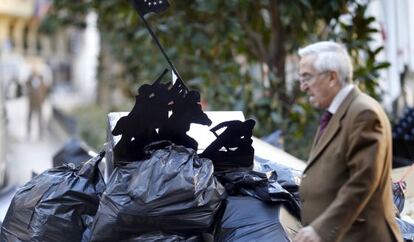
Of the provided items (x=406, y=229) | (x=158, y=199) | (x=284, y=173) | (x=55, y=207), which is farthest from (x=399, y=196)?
(x=55, y=207)

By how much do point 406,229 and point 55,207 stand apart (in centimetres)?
188

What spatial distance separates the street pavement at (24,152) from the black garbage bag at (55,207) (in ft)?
3.83

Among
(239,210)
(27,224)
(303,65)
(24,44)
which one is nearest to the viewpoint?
(303,65)

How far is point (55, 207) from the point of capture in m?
4.03

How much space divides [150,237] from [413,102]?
10497 mm

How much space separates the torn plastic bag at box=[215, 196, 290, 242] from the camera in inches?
145

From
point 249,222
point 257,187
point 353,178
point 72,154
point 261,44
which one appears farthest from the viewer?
point 261,44

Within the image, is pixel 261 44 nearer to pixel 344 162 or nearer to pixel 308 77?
pixel 308 77

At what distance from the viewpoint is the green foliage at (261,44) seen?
8203 mm

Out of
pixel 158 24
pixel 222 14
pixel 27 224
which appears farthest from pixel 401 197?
pixel 158 24

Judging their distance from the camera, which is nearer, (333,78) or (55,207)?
(333,78)

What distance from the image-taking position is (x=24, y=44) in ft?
215

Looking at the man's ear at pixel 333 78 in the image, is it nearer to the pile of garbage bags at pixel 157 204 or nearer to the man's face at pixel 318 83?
the man's face at pixel 318 83

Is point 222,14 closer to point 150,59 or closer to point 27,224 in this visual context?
point 150,59
